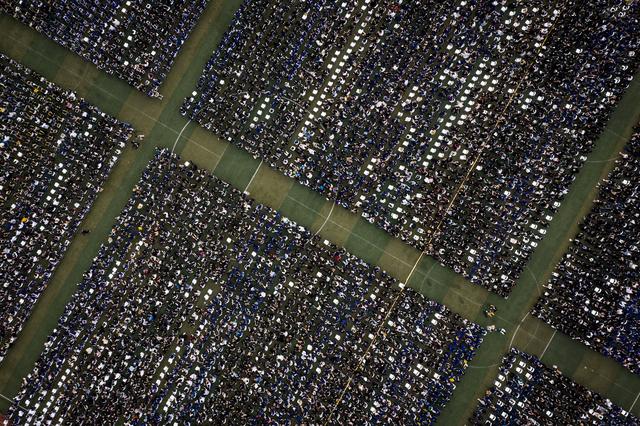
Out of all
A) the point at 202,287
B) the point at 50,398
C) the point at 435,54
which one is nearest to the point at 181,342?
the point at 202,287

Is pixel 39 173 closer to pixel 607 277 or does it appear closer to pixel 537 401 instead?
pixel 537 401

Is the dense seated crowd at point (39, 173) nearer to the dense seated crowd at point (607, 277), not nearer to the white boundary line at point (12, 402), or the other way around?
the white boundary line at point (12, 402)

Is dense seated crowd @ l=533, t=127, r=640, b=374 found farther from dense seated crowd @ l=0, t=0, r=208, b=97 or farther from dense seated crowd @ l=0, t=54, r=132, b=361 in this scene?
dense seated crowd @ l=0, t=54, r=132, b=361

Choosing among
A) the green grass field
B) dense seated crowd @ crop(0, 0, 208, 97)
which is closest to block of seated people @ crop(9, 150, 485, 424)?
the green grass field

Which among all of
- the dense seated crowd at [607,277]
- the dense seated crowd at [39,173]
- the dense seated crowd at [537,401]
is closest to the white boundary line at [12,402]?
the dense seated crowd at [39,173]

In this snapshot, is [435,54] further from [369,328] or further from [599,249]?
[369,328]
